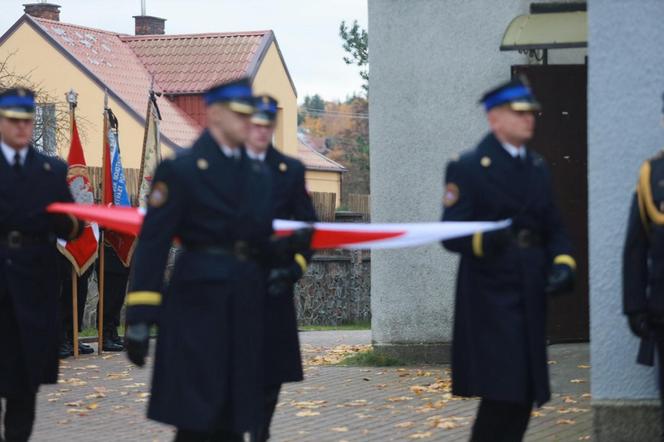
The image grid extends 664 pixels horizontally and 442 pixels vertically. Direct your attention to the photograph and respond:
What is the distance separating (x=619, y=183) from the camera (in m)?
8.90

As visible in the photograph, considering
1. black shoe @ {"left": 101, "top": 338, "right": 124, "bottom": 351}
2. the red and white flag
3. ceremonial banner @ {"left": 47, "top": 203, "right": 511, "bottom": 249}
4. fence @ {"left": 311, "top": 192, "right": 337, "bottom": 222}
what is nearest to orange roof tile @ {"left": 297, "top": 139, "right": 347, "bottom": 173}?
fence @ {"left": 311, "top": 192, "right": 337, "bottom": 222}

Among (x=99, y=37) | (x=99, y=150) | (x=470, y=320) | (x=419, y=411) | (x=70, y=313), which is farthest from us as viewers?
(x=99, y=37)

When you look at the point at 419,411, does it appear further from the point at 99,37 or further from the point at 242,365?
the point at 99,37

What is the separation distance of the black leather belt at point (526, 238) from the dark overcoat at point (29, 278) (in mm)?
2655

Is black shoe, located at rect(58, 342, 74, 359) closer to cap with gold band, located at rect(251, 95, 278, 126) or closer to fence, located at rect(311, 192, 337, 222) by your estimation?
cap with gold band, located at rect(251, 95, 278, 126)

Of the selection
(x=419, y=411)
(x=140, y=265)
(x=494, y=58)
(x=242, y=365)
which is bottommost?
(x=419, y=411)

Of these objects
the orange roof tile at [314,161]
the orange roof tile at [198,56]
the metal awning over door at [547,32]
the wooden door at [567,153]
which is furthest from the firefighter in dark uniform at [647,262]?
the orange roof tile at [314,161]

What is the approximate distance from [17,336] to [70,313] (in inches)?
333

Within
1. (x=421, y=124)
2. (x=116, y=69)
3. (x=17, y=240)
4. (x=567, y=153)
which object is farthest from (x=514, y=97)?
(x=116, y=69)

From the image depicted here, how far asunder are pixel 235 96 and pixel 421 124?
7.50m

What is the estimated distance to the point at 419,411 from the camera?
35.9ft

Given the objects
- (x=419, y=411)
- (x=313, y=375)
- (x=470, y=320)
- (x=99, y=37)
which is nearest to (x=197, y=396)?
(x=470, y=320)

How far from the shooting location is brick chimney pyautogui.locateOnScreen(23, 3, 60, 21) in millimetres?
47969

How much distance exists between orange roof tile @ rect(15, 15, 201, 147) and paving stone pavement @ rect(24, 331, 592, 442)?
29.4 meters
